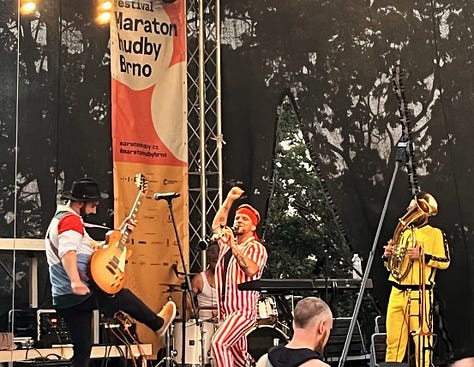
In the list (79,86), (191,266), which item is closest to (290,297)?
(191,266)

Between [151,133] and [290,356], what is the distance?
527 cm

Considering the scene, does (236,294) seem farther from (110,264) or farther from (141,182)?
(141,182)

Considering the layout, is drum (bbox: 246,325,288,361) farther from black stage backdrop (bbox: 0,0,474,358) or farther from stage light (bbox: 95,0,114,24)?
stage light (bbox: 95,0,114,24)

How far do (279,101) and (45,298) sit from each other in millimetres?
2910

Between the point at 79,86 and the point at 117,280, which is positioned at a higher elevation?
the point at 79,86

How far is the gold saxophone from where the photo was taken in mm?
6758

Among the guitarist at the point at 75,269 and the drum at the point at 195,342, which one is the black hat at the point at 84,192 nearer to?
the guitarist at the point at 75,269

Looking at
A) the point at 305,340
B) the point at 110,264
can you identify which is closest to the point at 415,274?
the point at 110,264

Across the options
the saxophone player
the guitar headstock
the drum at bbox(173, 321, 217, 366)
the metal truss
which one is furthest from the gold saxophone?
the guitar headstock

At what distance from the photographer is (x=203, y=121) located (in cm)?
845

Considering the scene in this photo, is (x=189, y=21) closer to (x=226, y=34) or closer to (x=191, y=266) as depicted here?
(x=226, y=34)

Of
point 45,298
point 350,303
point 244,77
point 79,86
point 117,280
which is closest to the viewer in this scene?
point 117,280

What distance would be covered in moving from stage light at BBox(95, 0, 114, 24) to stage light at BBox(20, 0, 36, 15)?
0.69 metres

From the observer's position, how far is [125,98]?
8.22m
